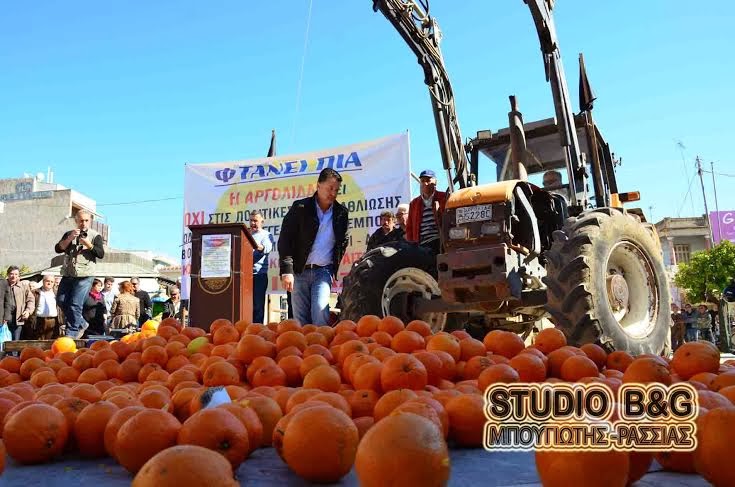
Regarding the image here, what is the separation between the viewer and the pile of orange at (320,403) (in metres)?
1.32

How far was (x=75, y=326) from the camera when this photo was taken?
7664 mm

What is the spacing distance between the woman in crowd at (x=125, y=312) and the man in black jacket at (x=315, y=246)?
23.0ft

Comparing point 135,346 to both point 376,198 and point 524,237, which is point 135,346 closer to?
point 524,237

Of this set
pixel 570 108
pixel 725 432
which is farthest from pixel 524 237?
pixel 725 432

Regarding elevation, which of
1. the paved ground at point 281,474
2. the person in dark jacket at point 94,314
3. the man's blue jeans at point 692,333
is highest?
the person in dark jacket at point 94,314

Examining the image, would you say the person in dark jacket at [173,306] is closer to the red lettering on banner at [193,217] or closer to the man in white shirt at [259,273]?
the red lettering on banner at [193,217]

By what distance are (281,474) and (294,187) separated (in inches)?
342

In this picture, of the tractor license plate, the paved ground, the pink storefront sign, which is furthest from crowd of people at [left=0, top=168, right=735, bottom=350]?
the pink storefront sign

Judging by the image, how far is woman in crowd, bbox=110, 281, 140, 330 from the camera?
36.6ft

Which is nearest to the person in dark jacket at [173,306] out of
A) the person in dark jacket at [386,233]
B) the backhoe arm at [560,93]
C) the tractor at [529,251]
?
the person in dark jacket at [386,233]

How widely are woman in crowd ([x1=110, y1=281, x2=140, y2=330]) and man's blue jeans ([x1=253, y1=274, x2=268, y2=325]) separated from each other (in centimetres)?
436

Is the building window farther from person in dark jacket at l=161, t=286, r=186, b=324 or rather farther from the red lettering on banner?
the red lettering on banner

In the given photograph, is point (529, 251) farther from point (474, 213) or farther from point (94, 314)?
point (94, 314)

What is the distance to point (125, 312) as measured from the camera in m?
11.2
